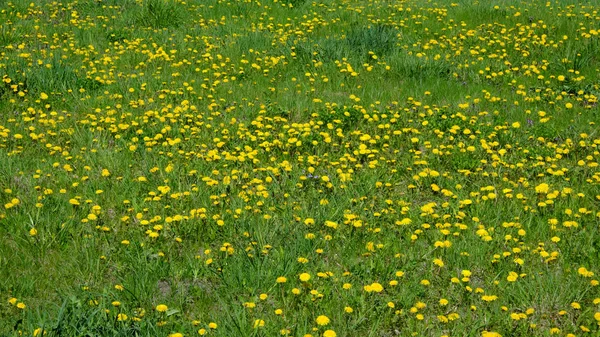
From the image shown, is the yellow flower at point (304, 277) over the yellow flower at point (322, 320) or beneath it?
beneath

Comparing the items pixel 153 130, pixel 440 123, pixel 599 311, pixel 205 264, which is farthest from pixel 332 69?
pixel 599 311

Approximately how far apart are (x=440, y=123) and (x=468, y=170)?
1139mm

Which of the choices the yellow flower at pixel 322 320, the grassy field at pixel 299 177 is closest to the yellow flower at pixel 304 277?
the grassy field at pixel 299 177

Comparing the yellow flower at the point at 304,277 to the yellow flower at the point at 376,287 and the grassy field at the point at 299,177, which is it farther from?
the yellow flower at the point at 376,287

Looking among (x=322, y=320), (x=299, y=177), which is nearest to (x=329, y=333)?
(x=322, y=320)

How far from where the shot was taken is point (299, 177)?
594 cm

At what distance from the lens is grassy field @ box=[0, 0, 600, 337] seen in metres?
4.23

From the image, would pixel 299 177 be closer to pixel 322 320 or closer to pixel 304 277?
pixel 304 277

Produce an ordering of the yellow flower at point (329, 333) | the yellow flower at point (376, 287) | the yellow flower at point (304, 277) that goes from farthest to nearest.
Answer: the yellow flower at point (304, 277)
the yellow flower at point (376, 287)
the yellow flower at point (329, 333)

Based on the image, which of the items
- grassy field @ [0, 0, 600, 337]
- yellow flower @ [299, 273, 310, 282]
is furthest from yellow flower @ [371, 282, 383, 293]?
yellow flower @ [299, 273, 310, 282]

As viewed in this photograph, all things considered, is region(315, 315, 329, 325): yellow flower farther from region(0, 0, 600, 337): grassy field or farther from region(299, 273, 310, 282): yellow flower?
region(299, 273, 310, 282): yellow flower

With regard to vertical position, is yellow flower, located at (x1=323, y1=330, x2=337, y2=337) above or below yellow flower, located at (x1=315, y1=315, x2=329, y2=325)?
below

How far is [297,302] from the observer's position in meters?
4.29

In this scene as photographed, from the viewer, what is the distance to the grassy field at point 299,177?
4.23 metres
